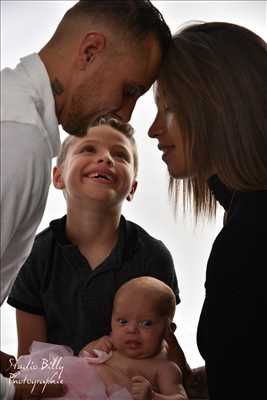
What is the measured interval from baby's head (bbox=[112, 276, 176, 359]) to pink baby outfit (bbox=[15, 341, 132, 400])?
62 mm

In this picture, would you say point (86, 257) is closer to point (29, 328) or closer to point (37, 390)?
point (29, 328)

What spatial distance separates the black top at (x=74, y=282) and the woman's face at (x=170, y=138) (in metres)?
0.40

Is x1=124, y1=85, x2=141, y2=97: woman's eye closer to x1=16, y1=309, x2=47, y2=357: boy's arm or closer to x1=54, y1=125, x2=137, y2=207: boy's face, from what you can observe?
x1=54, y1=125, x2=137, y2=207: boy's face

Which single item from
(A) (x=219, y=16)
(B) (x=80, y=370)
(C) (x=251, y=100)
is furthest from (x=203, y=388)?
(A) (x=219, y=16)

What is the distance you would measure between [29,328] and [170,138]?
626mm

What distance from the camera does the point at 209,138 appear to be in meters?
1.48

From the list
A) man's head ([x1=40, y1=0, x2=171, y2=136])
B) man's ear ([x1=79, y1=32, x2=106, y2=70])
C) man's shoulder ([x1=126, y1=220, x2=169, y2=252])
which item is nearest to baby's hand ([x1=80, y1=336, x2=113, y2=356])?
man's shoulder ([x1=126, y1=220, x2=169, y2=252])

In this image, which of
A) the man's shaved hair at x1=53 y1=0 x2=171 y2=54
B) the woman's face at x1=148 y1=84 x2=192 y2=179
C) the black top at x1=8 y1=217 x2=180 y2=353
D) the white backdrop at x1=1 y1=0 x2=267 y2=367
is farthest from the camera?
the white backdrop at x1=1 y1=0 x2=267 y2=367

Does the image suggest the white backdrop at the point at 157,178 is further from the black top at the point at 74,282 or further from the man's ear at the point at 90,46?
the man's ear at the point at 90,46

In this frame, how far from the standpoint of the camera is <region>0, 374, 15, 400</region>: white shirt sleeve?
1205 millimetres

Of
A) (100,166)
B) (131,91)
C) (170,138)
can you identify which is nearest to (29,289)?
(100,166)

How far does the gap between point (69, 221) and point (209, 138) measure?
1.88 feet

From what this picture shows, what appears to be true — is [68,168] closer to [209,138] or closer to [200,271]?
[209,138]

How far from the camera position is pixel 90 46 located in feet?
4.27
